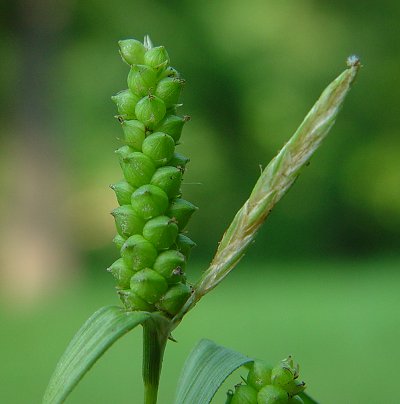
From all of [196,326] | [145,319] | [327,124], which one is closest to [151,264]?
[145,319]

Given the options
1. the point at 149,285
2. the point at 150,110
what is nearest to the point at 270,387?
the point at 149,285

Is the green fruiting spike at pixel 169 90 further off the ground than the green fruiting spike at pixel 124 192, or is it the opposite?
the green fruiting spike at pixel 169 90

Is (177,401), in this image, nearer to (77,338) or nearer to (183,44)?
(77,338)

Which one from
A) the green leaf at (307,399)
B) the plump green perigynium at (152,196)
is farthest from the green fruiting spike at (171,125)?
the green leaf at (307,399)

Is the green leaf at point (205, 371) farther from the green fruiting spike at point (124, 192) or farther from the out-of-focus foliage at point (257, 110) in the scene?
the out-of-focus foliage at point (257, 110)

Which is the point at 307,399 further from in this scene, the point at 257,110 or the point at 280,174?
the point at 257,110

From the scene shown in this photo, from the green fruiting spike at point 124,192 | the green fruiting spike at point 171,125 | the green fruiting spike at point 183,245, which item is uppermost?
the green fruiting spike at point 171,125
